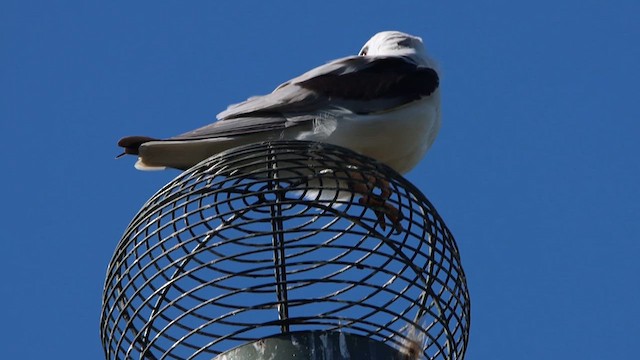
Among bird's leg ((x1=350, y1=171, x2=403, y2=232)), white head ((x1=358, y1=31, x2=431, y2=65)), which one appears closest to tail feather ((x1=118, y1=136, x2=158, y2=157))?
bird's leg ((x1=350, y1=171, x2=403, y2=232))

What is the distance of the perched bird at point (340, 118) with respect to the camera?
19.3ft

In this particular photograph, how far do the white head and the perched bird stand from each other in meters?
0.20

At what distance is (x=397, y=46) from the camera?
22.1 ft

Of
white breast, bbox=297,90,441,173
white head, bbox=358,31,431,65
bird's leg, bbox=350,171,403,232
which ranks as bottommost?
bird's leg, bbox=350,171,403,232

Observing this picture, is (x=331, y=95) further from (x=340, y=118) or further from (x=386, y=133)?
(x=386, y=133)

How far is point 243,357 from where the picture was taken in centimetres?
421

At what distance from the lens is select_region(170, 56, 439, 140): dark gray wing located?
5977 mm

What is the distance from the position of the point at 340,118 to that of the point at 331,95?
0.23 metres

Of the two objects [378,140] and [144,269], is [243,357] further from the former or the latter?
[378,140]

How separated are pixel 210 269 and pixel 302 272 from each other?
0.41 meters

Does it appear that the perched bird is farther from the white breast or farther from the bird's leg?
the bird's leg

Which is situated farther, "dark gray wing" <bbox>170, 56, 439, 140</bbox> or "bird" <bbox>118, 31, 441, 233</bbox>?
"dark gray wing" <bbox>170, 56, 439, 140</bbox>

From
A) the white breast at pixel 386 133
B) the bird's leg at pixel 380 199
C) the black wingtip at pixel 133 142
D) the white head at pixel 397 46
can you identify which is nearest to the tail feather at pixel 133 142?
the black wingtip at pixel 133 142

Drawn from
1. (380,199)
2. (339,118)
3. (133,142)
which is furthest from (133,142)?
(380,199)
